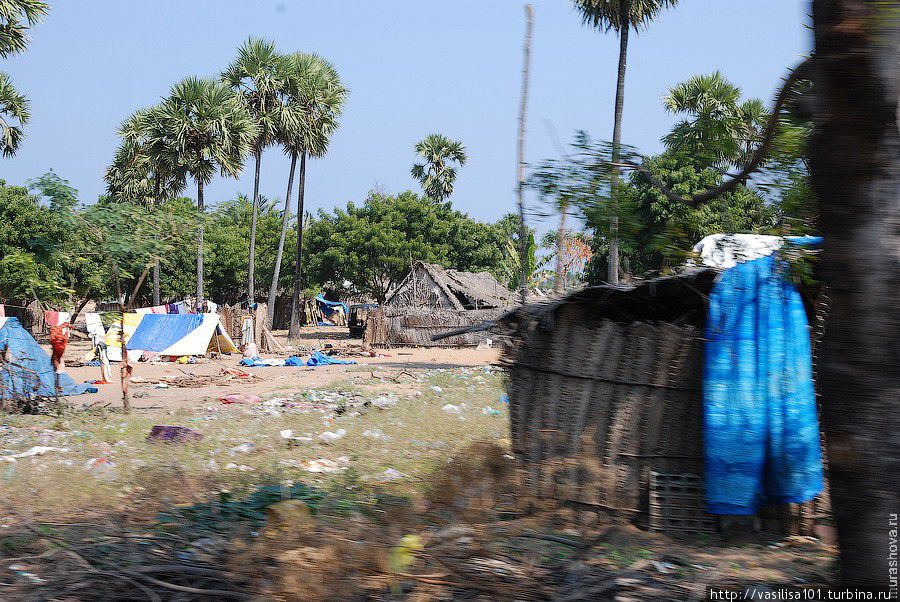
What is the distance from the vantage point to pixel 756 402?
462 centimetres

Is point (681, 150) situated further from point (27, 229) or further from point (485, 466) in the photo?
point (27, 229)

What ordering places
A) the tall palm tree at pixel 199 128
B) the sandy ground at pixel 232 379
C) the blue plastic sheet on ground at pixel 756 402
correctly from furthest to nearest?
the tall palm tree at pixel 199 128
the sandy ground at pixel 232 379
the blue plastic sheet on ground at pixel 756 402

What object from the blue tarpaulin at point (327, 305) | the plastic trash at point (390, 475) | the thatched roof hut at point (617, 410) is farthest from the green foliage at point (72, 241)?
the blue tarpaulin at point (327, 305)

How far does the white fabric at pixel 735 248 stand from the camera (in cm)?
395

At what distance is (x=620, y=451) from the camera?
498 centimetres

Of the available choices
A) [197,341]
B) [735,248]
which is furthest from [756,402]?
[197,341]

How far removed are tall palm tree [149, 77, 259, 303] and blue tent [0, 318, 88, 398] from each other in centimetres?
1779

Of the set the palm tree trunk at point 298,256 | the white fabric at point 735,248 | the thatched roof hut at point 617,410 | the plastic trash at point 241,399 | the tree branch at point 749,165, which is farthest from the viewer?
the palm tree trunk at point 298,256

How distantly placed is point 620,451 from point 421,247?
1423 inches

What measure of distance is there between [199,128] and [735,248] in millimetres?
28088

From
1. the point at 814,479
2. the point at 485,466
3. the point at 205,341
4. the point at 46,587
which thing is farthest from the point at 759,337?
the point at 205,341

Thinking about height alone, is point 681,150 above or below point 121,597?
above

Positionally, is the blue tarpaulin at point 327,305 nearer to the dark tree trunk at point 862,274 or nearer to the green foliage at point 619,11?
the green foliage at point 619,11

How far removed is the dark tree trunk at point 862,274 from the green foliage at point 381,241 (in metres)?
36.8
